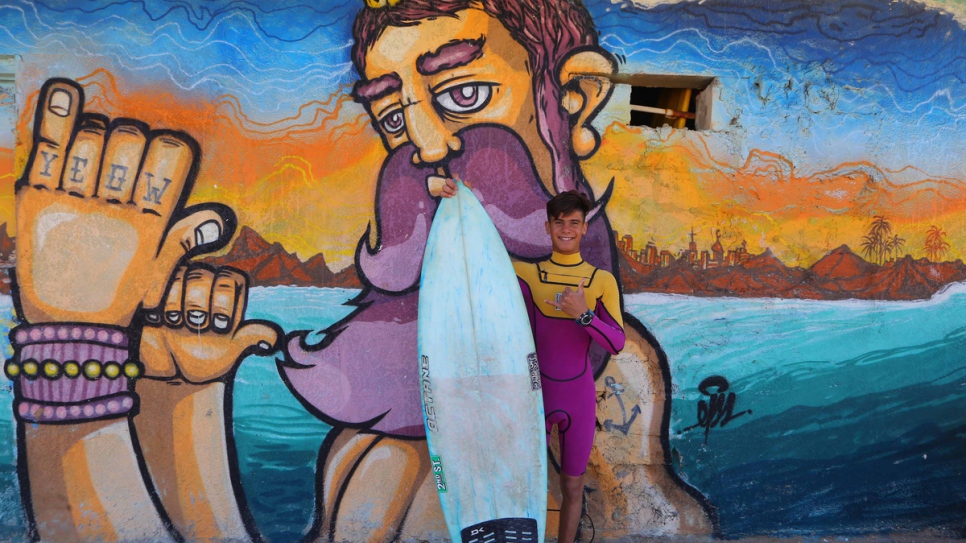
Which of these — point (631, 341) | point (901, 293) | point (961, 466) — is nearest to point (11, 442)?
point (631, 341)

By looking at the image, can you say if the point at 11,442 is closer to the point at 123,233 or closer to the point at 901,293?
the point at 123,233

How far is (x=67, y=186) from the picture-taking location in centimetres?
328

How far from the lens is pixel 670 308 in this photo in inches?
136

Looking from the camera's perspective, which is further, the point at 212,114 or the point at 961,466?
the point at 961,466

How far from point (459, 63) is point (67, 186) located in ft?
7.16

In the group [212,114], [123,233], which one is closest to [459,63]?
[212,114]

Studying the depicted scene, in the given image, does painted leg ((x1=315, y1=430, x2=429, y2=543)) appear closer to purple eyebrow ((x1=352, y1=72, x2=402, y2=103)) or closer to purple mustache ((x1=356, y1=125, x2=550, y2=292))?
purple mustache ((x1=356, y1=125, x2=550, y2=292))

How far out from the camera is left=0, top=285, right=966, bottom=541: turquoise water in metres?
3.47

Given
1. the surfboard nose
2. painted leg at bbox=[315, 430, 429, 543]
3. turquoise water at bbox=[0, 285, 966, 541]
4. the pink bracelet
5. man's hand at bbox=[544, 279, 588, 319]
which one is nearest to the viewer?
man's hand at bbox=[544, 279, 588, 319]

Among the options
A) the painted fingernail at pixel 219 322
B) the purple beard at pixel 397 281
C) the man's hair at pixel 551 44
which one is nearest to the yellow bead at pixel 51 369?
the painted fingernail at pixel 219 322

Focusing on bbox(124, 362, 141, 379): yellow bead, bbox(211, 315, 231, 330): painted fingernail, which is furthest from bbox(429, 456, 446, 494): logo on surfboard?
bbox(124, 362, 141, 379): yellow bead

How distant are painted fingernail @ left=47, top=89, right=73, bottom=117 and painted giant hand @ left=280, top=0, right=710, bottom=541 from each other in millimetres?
1531

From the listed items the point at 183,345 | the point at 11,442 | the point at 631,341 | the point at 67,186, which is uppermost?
the point at 67,186

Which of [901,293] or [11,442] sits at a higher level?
[901,293]
